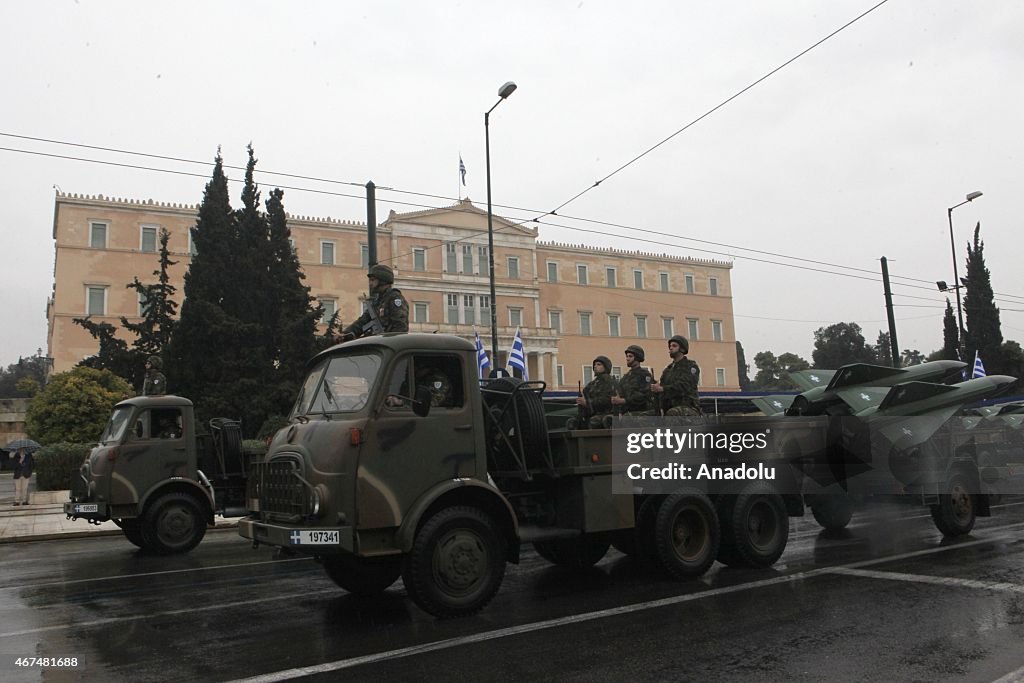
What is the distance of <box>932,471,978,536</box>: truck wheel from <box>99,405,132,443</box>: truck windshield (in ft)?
38.0

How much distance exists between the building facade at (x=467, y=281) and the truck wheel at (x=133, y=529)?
3747 centimetres

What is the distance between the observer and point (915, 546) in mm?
9758

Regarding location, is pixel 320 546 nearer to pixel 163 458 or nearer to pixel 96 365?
pixel 163 458

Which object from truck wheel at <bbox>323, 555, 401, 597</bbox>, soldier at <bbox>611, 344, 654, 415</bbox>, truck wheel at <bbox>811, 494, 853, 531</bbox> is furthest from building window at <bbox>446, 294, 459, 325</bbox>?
truck wheel at <bbox>323, 555, 401, 597</bbox>

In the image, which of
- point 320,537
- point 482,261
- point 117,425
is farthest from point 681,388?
point 482,261

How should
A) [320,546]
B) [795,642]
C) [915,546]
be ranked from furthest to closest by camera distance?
[915,546], [320,546], [795,642]

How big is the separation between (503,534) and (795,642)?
2485 millimetres

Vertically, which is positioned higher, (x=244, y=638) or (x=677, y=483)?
(x=677, y=483)

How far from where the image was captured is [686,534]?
802 cm

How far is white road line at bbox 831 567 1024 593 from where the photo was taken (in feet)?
23.2

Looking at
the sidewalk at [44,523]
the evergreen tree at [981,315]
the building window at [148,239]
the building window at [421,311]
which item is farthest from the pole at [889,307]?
the building window at [148,239]

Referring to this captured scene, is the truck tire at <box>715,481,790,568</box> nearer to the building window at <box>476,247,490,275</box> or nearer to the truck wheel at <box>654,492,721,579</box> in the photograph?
Answer: the truck wheel at <box>654,492,721,579</box>

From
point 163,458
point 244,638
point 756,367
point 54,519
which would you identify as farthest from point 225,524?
point 756,367

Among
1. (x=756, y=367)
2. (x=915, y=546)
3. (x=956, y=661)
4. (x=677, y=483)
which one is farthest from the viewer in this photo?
(x=756, y=367)
